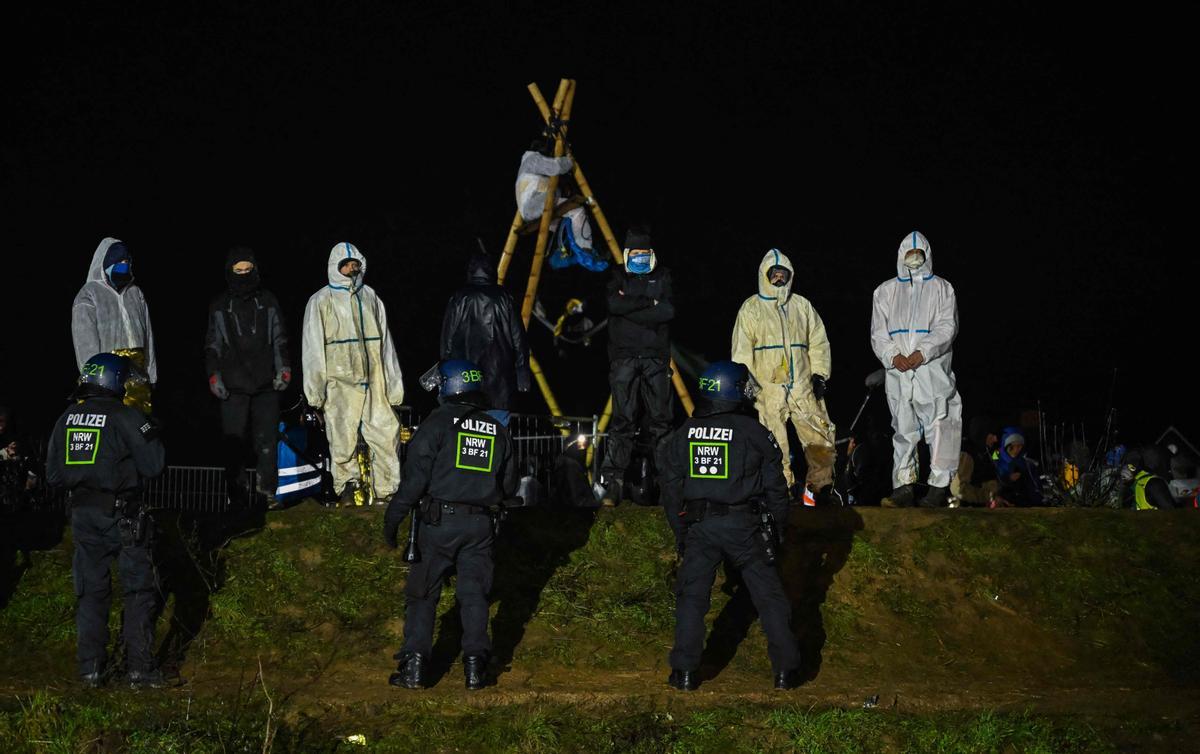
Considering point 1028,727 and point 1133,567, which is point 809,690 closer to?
point 1028,727

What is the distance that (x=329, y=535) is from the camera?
12062 mm

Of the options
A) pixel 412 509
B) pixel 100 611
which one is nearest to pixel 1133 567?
pixel 412 509

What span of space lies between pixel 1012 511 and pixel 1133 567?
3.74 ft

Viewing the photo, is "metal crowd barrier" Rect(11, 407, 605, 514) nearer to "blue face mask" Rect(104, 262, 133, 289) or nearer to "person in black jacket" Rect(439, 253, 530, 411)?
"person in black jacket" Rect(439, 253, 530, 411)

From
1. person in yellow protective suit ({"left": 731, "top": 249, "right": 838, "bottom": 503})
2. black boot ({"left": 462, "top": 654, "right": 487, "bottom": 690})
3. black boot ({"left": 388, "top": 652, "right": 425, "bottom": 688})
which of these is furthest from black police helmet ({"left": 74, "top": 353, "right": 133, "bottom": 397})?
person in yellow protective suit ({"left": 731, "top": 249, "right": 838, "bottom": 503})

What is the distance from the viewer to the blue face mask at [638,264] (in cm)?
1334

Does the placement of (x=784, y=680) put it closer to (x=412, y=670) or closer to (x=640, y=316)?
(x=412, y=670)

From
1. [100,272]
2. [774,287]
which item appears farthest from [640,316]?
[100,272]

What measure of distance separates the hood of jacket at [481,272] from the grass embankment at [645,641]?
233 centimetres

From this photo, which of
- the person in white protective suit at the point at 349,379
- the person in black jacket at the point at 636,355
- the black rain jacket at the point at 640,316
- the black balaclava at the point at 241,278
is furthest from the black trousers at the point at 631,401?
the black balaclava at the point at 241,278

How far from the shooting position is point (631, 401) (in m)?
13.2

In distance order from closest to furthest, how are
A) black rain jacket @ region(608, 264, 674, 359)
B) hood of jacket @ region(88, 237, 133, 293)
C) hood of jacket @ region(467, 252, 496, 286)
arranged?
hood of jacket @ region(88, 237, 133, 293)
hood of jacket @ region(467, 252, 496, 286)
black rain jacket @ region(608, 264, 674, 359)

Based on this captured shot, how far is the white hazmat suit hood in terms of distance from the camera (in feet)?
40.0

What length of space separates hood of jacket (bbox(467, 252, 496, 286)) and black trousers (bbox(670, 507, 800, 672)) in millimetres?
4371
